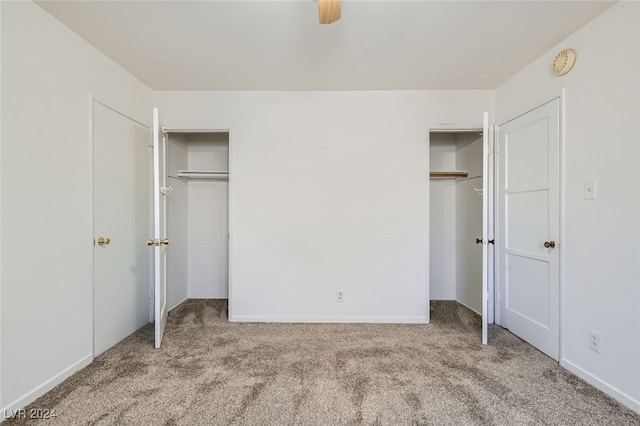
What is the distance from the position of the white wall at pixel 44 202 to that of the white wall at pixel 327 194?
110cm

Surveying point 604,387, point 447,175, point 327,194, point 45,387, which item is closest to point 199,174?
point 327,194

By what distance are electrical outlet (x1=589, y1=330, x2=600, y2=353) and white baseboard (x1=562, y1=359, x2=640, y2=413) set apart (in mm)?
184

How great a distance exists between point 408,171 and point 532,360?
6.40 ft

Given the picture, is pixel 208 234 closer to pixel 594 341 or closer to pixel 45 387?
pixel 45 387

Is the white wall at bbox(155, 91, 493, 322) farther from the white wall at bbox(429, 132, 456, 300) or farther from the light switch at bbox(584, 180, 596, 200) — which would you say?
the light switch at bbox(584, 180, 596, 200)

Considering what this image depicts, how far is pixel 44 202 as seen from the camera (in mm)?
1843

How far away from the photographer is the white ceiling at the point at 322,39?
1827 millimetres

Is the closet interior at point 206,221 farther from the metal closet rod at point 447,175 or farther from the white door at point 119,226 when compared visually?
the metal closet rod at point 447,175

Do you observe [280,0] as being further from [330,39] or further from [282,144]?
[282,144]

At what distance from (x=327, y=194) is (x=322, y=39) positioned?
57.5 inches

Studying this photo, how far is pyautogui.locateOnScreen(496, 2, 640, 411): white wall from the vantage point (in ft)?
5.61

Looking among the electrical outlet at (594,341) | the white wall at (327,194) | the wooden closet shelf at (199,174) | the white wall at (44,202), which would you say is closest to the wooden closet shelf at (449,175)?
the white wall at (327,194)

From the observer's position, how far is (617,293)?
1.79m

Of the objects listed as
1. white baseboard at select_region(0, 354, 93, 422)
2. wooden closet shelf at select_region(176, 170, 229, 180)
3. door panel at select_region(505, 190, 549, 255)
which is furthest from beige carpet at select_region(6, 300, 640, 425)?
wooden closet shelf at select_region(176, 170, 229, 180)
